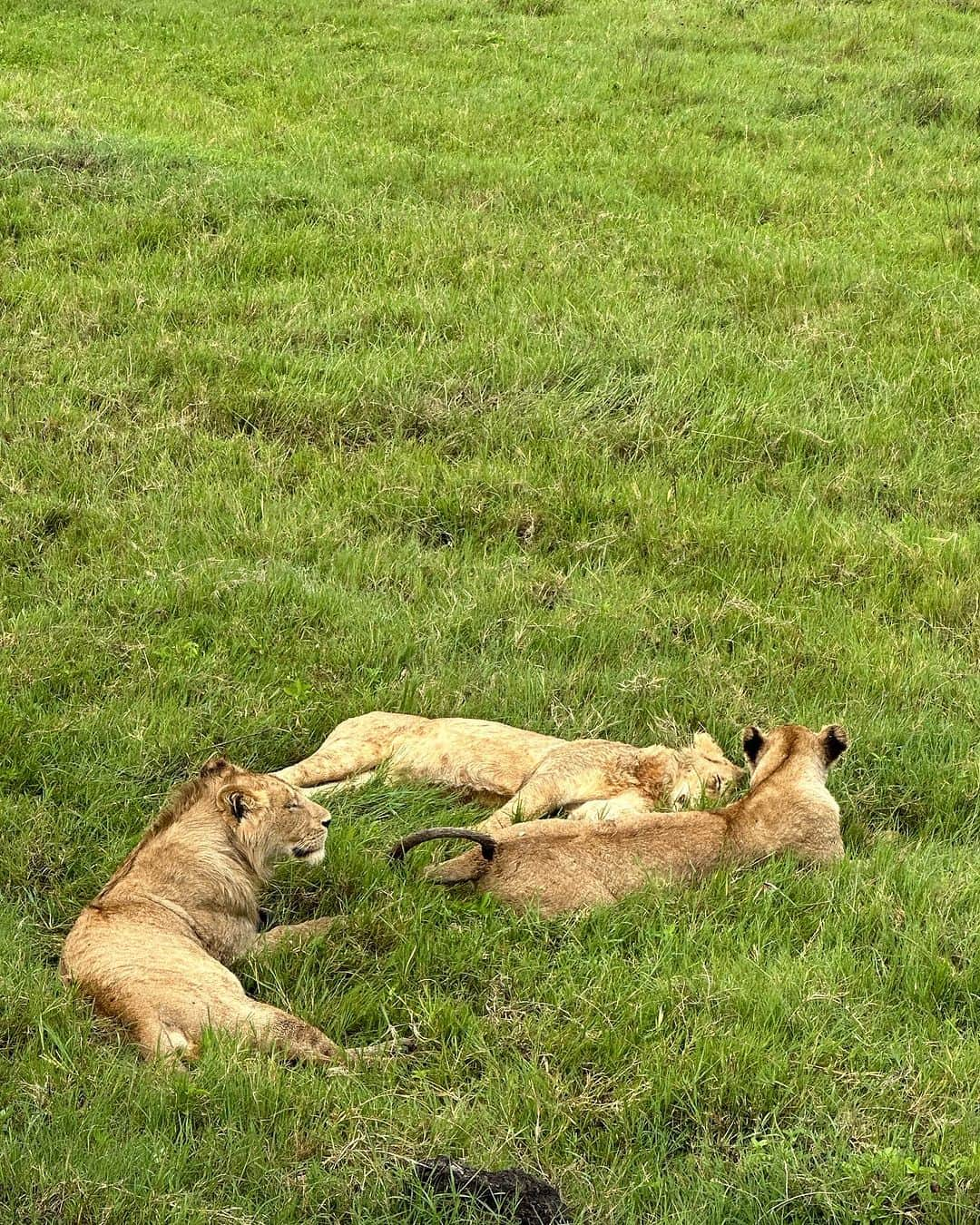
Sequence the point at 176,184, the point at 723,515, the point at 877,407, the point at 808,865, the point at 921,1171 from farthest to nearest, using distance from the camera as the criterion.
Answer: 1. the point at 176,184
2. the point at 877,407
3. the point at 723,515
4. the point at 808,865
5. the point at 921,1171

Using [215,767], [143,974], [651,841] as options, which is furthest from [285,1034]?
[651,841]

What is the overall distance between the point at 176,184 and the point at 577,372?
4396 millimetres

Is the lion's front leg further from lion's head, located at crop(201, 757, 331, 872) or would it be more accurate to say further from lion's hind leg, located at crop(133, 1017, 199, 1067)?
lion's hind leg, located at crop(133, 1017, 199, 1067)

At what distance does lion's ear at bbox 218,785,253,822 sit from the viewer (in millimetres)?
5398

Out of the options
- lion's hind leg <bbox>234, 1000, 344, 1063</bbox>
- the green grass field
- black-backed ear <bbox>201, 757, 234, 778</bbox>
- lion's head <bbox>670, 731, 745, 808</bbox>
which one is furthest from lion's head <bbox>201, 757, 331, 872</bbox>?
lion's head <bbox>670, 731, 745, 808</bbox>

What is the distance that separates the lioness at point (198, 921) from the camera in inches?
173

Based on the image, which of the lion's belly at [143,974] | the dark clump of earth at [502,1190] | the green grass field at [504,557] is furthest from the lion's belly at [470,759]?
the dark clump of earth at [502,1190]

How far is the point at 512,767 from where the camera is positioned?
20.1ft

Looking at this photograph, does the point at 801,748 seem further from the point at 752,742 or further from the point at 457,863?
the point at 457,863

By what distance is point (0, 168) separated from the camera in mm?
12180

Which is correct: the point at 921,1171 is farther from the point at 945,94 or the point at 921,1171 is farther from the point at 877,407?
the point at 945,94

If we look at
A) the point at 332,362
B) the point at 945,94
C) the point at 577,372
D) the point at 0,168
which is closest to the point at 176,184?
the point at 0,168

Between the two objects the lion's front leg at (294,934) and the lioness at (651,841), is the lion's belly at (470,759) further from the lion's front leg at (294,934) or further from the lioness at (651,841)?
the lion's front leg at (294,934)

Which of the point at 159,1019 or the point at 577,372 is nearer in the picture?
the point at 159,1019
